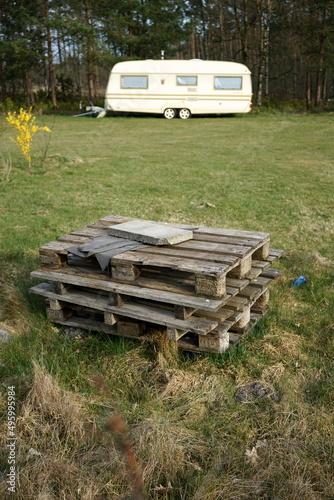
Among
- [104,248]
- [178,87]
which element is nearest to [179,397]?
[104,248]

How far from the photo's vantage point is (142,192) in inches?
339

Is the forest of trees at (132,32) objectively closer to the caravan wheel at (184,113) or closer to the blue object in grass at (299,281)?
the caravan wheel at (184,113)

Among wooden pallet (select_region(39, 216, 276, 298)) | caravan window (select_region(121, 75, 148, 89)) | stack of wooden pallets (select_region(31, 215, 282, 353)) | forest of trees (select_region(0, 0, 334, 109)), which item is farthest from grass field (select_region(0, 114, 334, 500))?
forest of trees (select_region(0, 0, 334, 109))

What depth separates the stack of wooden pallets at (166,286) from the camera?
10.2 feet

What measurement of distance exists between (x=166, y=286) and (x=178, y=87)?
21276 mm

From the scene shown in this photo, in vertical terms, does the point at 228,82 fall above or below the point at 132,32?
below

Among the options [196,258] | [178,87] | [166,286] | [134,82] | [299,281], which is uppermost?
[134,82]

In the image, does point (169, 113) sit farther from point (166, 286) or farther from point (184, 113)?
point (166, 286)

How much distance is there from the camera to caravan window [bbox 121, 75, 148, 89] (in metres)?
22.8

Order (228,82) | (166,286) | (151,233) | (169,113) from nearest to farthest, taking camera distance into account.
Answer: (166,286) → (151,233) → (228,82) → (169,113)

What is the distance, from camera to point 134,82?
2288cm

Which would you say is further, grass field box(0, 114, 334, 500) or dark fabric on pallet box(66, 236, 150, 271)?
dark fabric on pallet box(66, 236, 150, 271)

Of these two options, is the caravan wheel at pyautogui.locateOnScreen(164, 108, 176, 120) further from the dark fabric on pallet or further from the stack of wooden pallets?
the dark fabric on pallet

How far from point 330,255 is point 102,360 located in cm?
318
